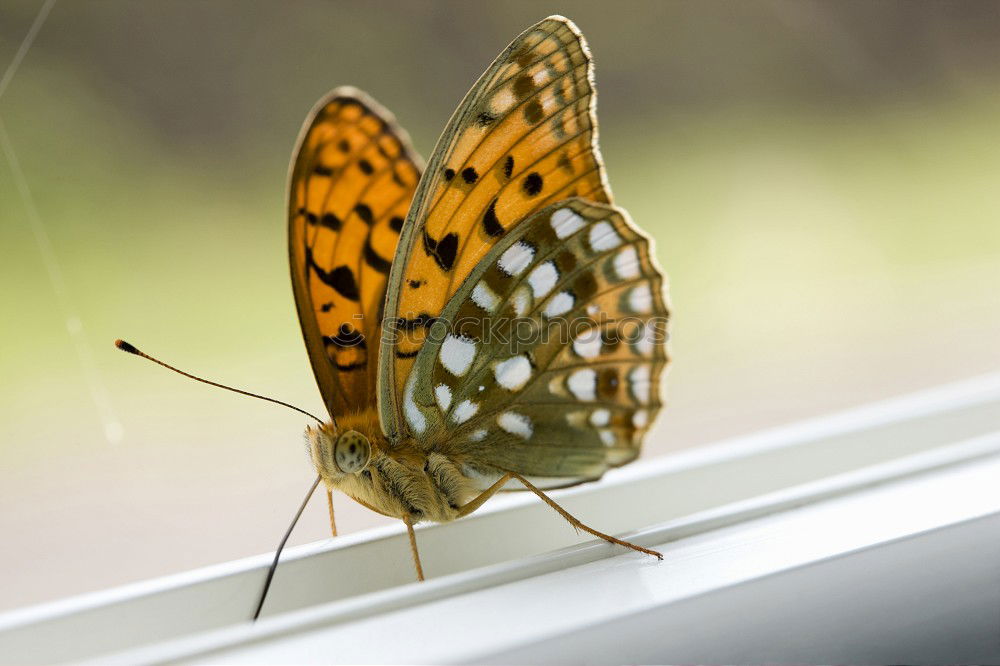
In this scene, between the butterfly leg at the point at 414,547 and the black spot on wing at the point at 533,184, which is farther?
the black spot on wing at the point at 533,184

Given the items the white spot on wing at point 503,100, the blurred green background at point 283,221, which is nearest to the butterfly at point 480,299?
the white spot on wing at point 503,100

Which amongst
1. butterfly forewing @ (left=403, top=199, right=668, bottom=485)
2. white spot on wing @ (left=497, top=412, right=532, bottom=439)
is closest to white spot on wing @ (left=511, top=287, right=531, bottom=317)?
butterfly forewing @ (left=403, top=199, right=668, bottom=485)

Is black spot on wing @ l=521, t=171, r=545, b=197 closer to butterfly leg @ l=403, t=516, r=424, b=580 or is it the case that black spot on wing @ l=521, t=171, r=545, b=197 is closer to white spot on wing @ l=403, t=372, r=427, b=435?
white spot on wing @ l=403, t=372, r=427, b=435

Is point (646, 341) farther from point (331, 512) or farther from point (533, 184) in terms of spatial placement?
point (331, 512)

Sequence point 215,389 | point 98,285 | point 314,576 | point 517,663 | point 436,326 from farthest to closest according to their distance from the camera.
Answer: point 215,389 → point 98,285 → point 436,326 → point 314,576 → point 517,663

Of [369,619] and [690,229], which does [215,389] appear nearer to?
[369,619]

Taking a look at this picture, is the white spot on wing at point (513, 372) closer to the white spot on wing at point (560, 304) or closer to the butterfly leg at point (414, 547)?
the white spot on wing at point (560, 304)

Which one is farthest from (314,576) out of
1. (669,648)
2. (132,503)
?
(132,503)
